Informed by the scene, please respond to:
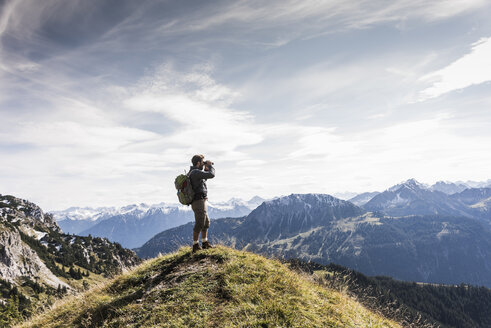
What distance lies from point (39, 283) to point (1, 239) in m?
37.6

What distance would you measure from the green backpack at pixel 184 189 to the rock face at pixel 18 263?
187m

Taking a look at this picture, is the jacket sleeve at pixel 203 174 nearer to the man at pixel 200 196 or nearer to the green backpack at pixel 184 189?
the man at pixel 200 196

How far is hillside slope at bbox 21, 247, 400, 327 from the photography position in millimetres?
7793

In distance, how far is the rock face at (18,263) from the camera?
505 ft

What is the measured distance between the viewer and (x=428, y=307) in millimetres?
191625

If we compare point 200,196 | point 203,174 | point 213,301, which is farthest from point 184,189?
point 213,301

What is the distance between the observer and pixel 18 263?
163m

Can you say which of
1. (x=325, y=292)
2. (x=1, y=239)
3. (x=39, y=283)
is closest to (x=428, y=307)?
(x=325, y=292)

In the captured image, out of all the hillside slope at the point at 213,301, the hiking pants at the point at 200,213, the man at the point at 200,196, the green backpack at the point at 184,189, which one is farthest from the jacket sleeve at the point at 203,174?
the hillside slope at the point at 213,301

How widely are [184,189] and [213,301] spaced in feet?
18.7

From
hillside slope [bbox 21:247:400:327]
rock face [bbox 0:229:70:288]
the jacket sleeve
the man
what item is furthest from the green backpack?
rock face [bbox 0:229:70:288]

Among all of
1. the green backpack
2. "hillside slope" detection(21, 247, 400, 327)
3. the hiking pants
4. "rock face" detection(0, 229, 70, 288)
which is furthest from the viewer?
"rock face" detection(0, 229, 70, 288)

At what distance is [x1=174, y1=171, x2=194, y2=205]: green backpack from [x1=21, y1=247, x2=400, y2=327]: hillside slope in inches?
111

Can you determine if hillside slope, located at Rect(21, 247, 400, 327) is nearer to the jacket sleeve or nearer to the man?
the man
